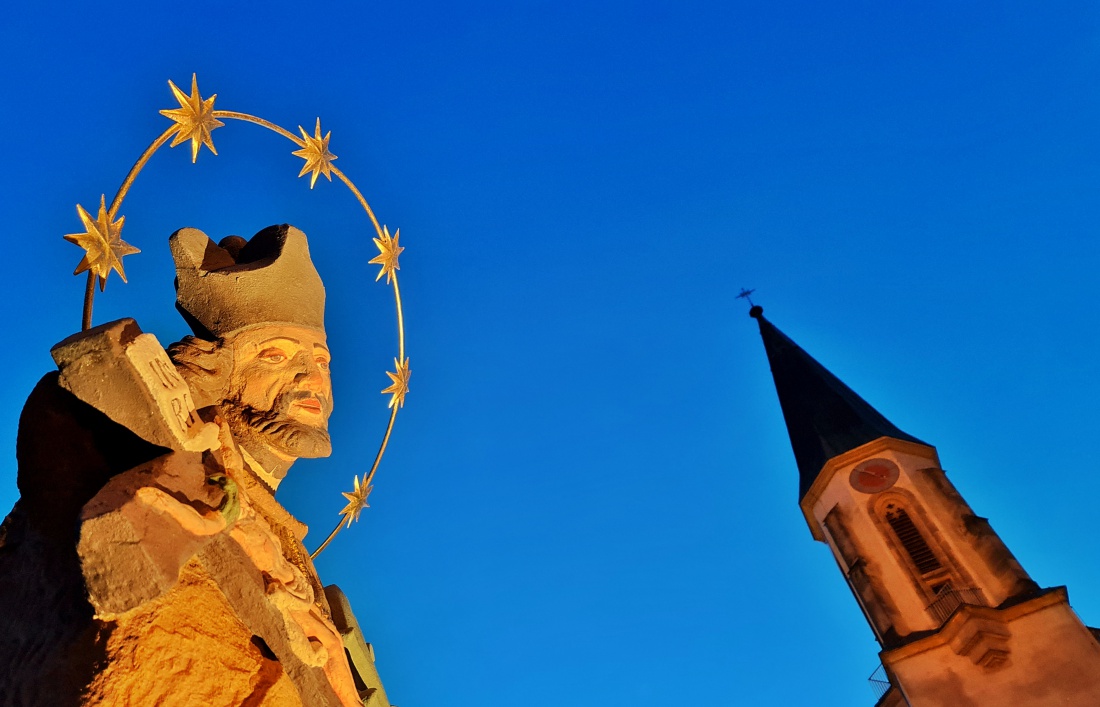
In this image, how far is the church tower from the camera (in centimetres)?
2345

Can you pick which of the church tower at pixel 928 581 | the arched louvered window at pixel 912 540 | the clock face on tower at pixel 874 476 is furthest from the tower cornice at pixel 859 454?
the arched louvered window at pixel 912 540

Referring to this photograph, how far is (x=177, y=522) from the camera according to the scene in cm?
404

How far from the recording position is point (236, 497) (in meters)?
4.52

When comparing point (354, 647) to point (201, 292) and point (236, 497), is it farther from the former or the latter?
point (201, 292)

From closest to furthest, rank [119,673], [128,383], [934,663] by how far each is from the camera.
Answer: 1. [119,673]
2. [128,383]
3. [934,663]

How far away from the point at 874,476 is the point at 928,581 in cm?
393

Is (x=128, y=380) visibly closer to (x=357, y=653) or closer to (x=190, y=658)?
(x=190, y=658)

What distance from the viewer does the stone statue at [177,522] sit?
3758mm

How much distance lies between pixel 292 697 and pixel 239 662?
1.10 feet

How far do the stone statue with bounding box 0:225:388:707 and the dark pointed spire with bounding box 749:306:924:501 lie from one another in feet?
90.1

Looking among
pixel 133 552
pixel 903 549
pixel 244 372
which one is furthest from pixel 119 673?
pixel 903 549

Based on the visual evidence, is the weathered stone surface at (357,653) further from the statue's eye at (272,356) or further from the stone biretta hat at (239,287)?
the stone biretta hat at (239,287)

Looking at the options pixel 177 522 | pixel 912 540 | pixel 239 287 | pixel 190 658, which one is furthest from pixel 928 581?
pixel 177 522

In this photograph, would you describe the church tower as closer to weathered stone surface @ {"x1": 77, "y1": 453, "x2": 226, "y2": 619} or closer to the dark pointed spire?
the dark pointed spire
